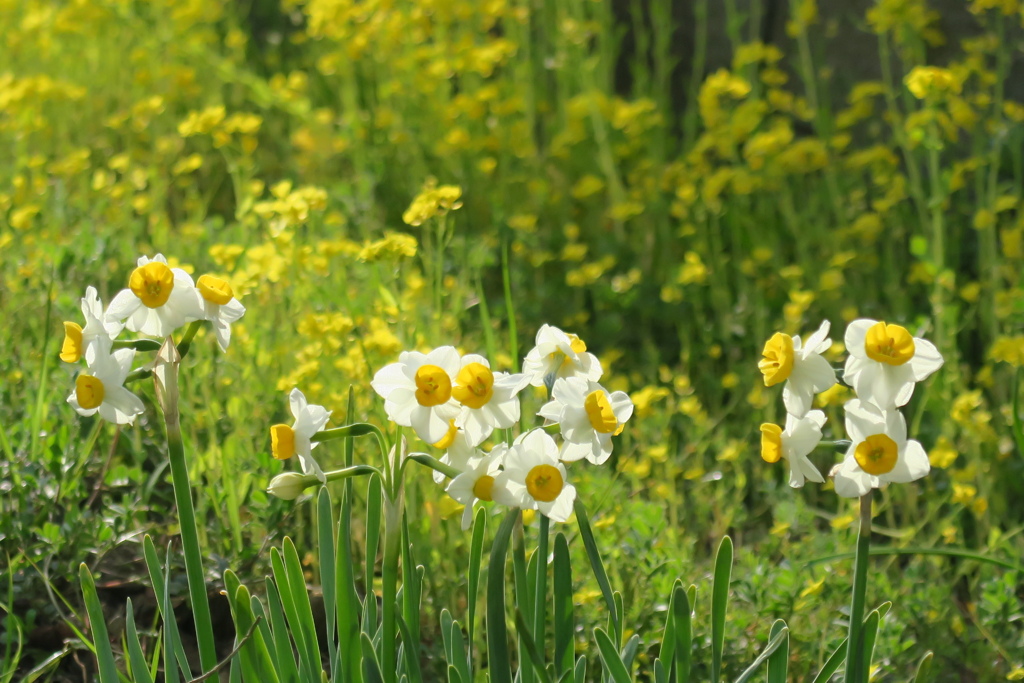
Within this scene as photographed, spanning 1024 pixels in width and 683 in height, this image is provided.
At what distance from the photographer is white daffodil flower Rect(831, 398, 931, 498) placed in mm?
936

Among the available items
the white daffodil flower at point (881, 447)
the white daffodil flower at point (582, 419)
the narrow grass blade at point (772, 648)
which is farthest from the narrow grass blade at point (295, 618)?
the white daffodil flower at point (881, 447)

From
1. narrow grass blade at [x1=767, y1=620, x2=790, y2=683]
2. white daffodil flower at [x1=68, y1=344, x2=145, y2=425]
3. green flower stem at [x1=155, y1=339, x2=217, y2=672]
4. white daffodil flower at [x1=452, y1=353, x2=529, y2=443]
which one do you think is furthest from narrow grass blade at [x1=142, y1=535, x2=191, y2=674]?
narrow grass blade at [x1=767, y1=620, x2=790, y2=683]

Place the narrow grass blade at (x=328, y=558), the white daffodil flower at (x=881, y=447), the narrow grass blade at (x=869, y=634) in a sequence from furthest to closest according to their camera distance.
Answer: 1. the narrow grass blade at (x=328, y=558)
2. the narrow grass blade at (x=869, y=634)
3. the white daffodil flower at (x=881, y=447)

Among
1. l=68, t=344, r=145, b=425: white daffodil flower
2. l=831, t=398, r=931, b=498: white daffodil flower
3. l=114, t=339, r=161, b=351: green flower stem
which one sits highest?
l=114, t=339, r=161, b=351: green flower stem

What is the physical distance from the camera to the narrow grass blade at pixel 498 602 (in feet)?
3.29

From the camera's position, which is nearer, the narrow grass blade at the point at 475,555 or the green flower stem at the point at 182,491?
the green flower stem at the point at 182,491

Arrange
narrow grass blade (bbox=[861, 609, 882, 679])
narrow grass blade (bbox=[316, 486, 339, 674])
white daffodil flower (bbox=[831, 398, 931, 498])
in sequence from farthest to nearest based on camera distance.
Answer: narrow grass blade (bbox=[316, 486, 339, 674])
narrow grass blade (bbox=[861, 609, 882, 679])
white daffodil flower (bbox=[831, 398, 931, 498])

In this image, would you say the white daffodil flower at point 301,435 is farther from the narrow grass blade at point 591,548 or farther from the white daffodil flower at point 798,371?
the white daffodil flower at point 798,371

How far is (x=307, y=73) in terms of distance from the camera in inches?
172

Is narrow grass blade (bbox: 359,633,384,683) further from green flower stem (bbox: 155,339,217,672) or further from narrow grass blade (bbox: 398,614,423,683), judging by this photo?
green flower stem (bbox: 155,339,217,672)

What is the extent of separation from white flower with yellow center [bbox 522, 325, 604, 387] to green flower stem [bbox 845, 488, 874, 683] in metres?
0.30

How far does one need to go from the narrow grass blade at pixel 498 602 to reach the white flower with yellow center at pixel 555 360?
0.51 feet

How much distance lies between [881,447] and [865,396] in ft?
0.16

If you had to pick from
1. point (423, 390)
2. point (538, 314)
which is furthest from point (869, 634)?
point (538, 314)
